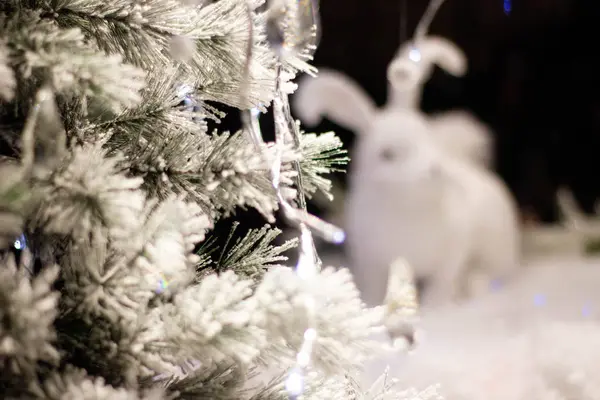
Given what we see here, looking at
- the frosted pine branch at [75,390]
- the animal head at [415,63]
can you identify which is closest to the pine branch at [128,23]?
the frosted pine branch at [75,390]

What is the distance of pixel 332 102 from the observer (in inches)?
57.8

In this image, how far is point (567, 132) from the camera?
7.26ft

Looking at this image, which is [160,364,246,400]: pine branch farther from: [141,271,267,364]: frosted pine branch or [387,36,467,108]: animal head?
[387,36,467,108]: animal head

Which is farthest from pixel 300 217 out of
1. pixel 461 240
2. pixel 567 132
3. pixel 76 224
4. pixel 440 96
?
pixel 567 132

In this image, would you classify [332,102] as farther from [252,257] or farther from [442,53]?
[252,257]

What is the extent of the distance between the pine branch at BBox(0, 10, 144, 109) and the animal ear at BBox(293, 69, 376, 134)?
3.33 ft

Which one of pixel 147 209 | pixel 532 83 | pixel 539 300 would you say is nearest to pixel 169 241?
pixel 147 209

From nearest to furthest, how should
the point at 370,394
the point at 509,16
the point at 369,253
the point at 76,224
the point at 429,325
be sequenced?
the point at 76,224, the point at 370,394, the point at 429,325, the point at 369,253, the point at 509,16

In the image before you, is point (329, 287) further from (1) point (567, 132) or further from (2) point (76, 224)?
(1) point (567, 132)

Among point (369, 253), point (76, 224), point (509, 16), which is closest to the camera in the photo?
point (76, 224)

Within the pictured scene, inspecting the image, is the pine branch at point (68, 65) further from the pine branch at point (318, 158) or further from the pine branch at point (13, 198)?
the pine branch at point (318, 158)

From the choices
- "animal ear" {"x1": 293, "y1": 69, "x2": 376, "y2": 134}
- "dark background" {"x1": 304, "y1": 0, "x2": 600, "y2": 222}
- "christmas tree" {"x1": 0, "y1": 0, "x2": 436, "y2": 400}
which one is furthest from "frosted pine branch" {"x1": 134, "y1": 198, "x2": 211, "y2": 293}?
"dark background" {"x1": 304, "y1": 0, "x2": 600, "y2": 222}

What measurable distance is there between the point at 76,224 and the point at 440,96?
1.95 meters

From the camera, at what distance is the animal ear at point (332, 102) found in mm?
1409
